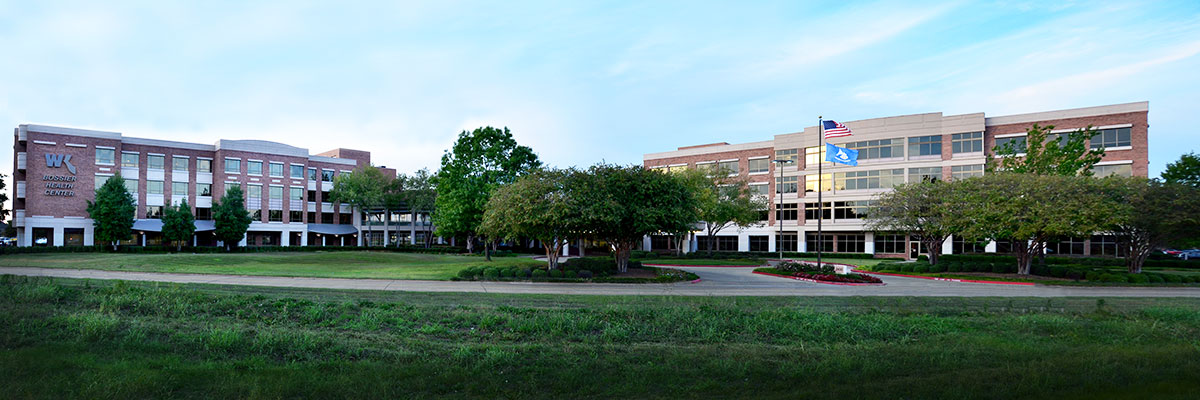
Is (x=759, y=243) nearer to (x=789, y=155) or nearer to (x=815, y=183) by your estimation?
(x=815, y=183)

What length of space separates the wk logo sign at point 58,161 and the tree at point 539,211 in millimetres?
55117

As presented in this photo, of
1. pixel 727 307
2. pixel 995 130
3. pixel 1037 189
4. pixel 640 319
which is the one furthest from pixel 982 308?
pixel 995 130

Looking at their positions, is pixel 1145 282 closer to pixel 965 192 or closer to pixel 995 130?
pixel 965 192

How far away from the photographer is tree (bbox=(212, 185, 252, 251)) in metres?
62.6

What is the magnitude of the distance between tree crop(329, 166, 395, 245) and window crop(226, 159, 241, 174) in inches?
423

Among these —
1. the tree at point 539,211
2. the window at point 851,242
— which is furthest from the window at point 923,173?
the tree at point 539,211

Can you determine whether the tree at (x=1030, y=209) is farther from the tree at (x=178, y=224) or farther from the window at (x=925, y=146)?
the tree at (x=178, y=224)

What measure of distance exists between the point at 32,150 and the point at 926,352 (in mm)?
76818

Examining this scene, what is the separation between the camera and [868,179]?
6488 cm

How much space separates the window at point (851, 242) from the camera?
66.1 m

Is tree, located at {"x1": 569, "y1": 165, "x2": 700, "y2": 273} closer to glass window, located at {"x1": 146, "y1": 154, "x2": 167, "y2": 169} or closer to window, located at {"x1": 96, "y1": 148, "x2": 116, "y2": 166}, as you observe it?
window, located at {"x1": 96, "y1": 148, "x2": 116, "y2": 166}

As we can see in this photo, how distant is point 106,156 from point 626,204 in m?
61.4

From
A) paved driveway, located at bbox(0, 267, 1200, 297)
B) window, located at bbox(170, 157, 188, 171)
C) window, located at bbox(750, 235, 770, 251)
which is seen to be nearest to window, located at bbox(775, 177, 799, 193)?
window, located at bbox(750, 235, 770, 251)

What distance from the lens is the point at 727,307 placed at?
45.7 ft
